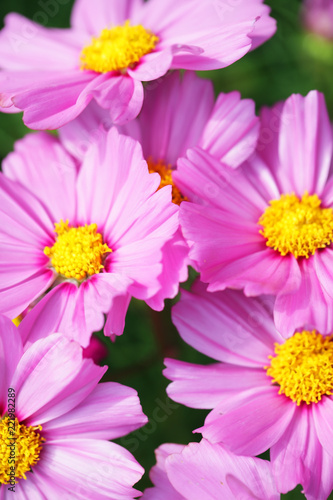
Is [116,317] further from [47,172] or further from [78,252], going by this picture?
[47,172]

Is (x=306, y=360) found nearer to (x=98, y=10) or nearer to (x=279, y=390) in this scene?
(x=279, y=390)

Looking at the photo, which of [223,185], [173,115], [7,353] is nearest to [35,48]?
[173,115]

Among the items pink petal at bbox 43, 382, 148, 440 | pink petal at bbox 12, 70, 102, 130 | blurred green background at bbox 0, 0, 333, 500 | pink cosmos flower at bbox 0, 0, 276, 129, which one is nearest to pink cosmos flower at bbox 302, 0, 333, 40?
blurred green background at bbox 0, 0, 333, 500

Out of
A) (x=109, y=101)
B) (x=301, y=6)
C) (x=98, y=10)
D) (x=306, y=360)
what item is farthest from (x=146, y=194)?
(x=301, y=6)

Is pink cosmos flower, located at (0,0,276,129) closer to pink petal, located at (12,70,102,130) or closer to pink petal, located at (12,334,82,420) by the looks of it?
pink petal, located at (12,70,102,130)

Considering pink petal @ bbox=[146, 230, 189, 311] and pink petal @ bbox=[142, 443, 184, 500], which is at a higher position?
pink petal @ bbox=[146, 230, 189, 311]
